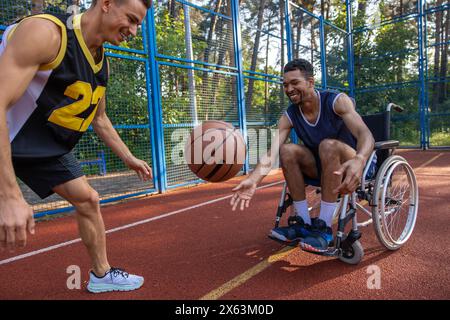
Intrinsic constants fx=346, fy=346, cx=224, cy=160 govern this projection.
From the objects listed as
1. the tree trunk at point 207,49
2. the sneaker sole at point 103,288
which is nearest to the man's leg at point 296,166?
the sneaker sole at point 103,288

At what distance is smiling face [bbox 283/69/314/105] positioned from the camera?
8.21 feet

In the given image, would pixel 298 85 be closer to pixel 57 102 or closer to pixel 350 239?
pixel 350 239

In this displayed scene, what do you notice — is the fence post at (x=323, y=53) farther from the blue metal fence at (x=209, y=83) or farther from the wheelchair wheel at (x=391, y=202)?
the wheelchair wheel at (x=391, y=202)

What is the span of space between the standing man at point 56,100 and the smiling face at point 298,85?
1173mm

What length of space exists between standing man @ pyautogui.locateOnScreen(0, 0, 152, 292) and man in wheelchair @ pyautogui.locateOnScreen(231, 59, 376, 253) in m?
0.92

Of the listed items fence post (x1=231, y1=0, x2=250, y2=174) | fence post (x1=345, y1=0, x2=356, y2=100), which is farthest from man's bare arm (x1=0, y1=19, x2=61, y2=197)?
fence post (x1=345, y1=0, x2=356, y2=100)

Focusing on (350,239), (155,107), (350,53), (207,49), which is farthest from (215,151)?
(350,53)

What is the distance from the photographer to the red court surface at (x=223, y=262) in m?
2.02

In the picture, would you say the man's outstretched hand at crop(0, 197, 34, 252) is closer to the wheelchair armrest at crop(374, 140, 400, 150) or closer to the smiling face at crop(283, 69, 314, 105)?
the smiling face at crop(283, 69, 314, 105)

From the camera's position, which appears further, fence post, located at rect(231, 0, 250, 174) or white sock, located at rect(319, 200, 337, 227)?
fence post, located at rect(231, 0, 250, 174)

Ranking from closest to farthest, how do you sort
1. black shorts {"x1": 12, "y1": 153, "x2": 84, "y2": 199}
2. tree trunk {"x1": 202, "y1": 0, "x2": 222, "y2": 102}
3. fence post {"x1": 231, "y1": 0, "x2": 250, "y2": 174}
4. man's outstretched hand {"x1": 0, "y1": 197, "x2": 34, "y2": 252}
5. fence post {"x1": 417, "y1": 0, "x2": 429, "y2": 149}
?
man's outstretched hand {"x1": 0, "y1": 197, "x2": 34, "y2": 252}
black shorts {"x1": 12, "y1": 153, "x2": 84, "y2": 199}
tree trunk {"x1": 202, "y1": 0, "x2": 222, "y2": 102}
fence post {"x1": 231, "y1": 0, "x2": 250, "y2": 174}
fence post {"x1": 417, "y1": 0, "x2": 429, "y2": 149}

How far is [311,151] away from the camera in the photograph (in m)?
2.60
